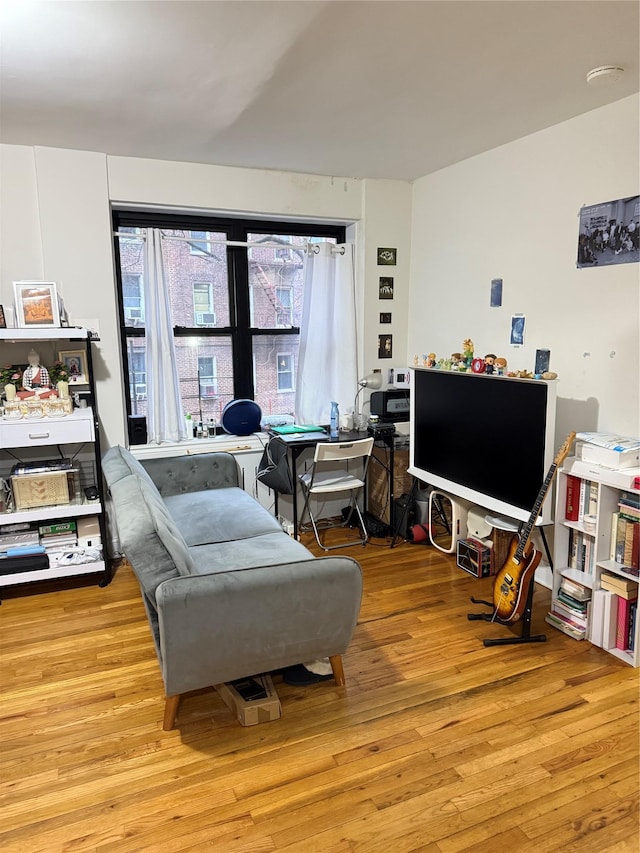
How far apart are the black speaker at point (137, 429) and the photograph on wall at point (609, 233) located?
295 centimetres

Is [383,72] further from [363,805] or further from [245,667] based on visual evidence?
[363,805]

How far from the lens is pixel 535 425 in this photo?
288 cm

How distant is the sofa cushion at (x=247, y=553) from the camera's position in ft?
8.79

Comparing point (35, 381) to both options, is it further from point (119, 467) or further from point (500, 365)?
point (500, 365)

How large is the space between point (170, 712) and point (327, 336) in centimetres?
296

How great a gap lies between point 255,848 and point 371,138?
3.40 meters

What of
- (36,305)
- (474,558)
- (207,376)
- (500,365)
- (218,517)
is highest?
(36,305)

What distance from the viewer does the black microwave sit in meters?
4.34

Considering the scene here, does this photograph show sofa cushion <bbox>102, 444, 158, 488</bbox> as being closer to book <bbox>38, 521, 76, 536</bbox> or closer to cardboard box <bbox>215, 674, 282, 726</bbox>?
book <bbox>38, 521, 76, 536</bbox>

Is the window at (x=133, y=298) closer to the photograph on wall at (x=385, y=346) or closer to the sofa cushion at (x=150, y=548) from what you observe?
the photograph on wall at (x=385, y=346)

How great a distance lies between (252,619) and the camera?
213 centimetres

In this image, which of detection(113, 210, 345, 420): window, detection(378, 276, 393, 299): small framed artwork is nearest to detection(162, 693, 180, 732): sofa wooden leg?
detection(113, 210, 345, 420): window

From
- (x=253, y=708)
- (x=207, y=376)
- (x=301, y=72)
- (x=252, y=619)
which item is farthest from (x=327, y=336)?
(x=253, y=708)

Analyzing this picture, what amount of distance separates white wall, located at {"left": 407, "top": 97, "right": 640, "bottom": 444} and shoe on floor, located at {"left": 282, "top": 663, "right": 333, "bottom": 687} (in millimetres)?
1877
